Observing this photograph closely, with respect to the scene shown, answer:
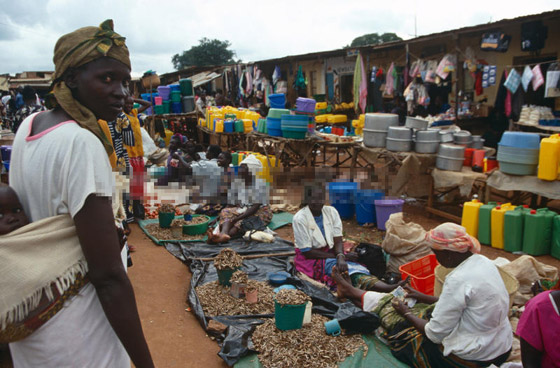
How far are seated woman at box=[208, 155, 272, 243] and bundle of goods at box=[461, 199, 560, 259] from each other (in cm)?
321

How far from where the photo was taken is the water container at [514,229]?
6.00 metres

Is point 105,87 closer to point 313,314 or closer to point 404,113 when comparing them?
point 313,314

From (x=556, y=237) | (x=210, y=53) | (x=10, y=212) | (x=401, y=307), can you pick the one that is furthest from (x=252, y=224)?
(x=210, y=53)

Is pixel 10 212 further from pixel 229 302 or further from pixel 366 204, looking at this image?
pixel 366 204

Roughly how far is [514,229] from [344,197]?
2.52 meters

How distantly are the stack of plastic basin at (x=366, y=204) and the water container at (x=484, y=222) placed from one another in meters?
1.51

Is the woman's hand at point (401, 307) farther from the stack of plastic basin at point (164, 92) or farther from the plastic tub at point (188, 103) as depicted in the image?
the stack of plastic basin at point (164, 92)

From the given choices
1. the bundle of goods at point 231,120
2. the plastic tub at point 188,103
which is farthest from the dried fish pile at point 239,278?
the plastic tub at point 188,103

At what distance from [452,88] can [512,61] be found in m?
1.71

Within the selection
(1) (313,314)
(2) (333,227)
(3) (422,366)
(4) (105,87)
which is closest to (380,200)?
(2) (333,227)

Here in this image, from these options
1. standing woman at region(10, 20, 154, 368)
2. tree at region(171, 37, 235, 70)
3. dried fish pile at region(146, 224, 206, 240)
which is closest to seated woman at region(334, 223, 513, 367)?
standing woman at region(10, 20, 154, 368)

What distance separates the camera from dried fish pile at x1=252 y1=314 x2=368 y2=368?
10.8ft

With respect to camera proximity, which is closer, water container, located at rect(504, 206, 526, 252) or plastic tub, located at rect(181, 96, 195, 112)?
water container, located at rect(504, 206, 526, 252)

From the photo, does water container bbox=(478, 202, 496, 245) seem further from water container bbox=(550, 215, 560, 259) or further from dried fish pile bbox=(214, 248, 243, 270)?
dried fish pile bbox=(214, 248, 243, 270)
